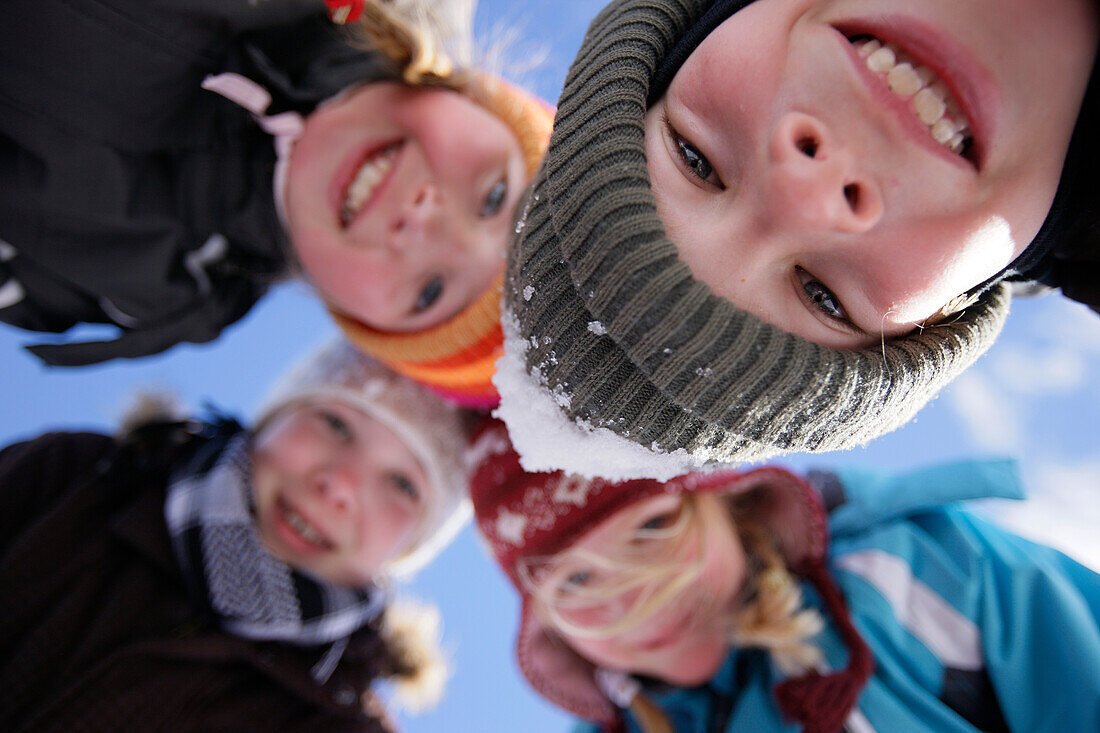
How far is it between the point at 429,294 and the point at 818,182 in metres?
0.76

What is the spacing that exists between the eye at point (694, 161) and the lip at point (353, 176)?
63 cm

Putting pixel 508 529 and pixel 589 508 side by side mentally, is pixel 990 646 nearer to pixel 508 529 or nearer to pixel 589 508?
pixel 589 508

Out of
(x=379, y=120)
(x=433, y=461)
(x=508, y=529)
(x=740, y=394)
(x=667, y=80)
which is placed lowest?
(x=433, y=461)

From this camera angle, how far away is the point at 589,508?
106 centimetres

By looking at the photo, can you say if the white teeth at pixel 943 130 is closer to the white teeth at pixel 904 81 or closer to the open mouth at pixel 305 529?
the white teeth at pixel 904 81

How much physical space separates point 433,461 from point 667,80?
969mm

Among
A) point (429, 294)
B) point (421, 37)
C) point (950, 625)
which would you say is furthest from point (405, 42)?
point (950, 625)

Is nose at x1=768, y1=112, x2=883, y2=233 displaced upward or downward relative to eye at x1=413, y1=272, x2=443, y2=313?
upward

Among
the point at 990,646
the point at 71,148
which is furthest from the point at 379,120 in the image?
the point at 990,646

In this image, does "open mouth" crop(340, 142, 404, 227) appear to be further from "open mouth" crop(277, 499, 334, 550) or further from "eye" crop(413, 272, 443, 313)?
"open mouth" crop(277, 499, 334, 550)

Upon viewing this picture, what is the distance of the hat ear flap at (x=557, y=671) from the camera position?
1.25m

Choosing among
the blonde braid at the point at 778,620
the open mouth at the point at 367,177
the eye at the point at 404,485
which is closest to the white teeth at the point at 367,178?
the open mouth at the point at 367,177

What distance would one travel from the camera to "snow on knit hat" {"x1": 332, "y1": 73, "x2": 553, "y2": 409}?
42.3 inches

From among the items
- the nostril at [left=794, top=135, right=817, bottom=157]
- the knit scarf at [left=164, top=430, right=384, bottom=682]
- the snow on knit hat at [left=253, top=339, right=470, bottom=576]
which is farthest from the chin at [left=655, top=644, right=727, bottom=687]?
the nostril at [left=794, top=135, right=817, bottom=157]
